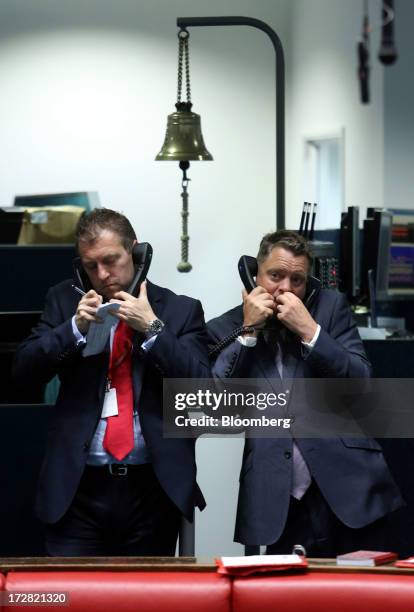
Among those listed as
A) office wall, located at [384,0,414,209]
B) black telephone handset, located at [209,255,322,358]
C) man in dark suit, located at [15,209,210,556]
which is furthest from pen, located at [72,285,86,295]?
office wall, located at [384,0,414,209]

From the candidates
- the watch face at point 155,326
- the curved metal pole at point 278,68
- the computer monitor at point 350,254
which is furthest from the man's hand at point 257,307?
the curved metal pole at point 278,68

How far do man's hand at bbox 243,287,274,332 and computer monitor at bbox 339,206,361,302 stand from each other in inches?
63.6

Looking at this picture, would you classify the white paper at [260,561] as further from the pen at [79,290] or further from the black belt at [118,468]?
the pen at [79,290]

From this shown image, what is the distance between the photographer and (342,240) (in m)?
4.69

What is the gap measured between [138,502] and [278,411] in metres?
0.43

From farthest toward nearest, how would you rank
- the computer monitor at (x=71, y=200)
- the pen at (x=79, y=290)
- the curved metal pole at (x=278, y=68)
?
1. the computer monitor at (x=71, y=200)
2. the curved metal pole at (x=278, y=68)
3. the pen at (x=79, y=290)

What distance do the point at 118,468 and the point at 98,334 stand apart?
0.35 meters

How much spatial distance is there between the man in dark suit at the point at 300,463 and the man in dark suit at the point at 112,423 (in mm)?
147

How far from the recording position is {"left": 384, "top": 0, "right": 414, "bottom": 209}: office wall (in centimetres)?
727

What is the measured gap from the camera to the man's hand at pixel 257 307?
302cm

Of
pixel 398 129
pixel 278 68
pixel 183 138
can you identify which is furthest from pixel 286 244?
pixel 398 129

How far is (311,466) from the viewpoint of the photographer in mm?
2932

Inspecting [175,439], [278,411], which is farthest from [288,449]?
[175,439]

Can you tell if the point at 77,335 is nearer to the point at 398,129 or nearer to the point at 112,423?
the point at 112,423
